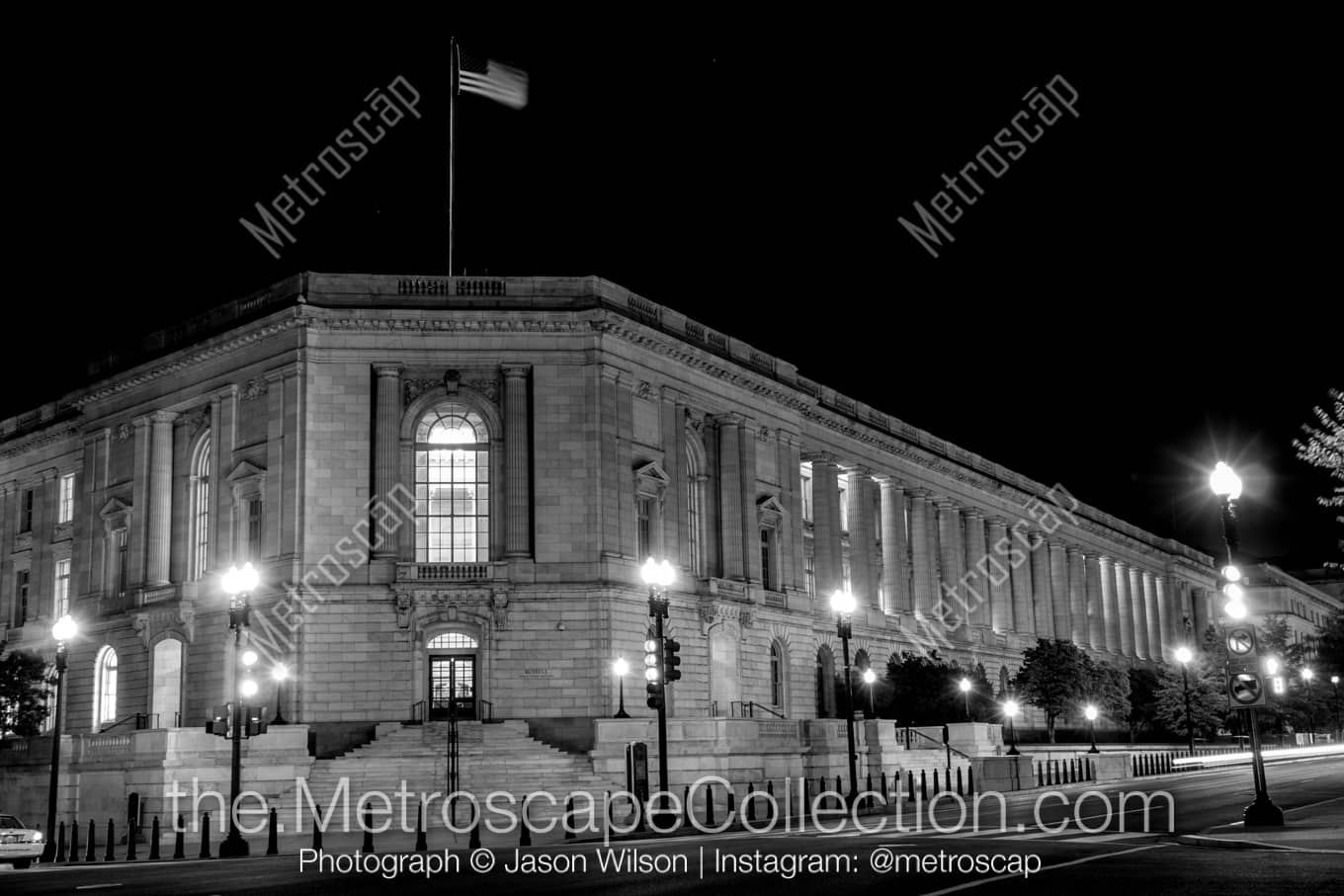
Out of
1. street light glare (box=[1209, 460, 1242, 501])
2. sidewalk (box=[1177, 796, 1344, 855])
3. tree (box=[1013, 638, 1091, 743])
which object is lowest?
sidewalk (box=[1177, 796, 1344, 855])

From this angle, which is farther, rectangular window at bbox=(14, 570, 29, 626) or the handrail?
rectangular window at bbox=(14, 570, 29, 626)

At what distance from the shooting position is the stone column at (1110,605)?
12606 cm

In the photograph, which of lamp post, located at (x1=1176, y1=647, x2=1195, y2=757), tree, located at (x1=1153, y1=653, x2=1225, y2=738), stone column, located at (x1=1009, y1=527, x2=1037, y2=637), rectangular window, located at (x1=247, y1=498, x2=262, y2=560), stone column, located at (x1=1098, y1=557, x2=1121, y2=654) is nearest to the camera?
rectangular window, located at (x1=247, y1=498, x2=262, y2=560)

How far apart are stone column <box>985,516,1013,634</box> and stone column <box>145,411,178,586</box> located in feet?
202

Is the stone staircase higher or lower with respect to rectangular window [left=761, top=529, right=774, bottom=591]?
lower

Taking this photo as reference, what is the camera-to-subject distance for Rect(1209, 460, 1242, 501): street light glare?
98.6 feet

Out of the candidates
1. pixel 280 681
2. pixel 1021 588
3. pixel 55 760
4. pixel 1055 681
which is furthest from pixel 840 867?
pixel 1021 588

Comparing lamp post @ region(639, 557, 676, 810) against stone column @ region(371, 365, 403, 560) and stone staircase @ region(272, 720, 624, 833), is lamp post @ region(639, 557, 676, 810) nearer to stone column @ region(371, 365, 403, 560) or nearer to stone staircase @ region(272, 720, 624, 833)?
stone staircase @ region(272, 720, 624, 833)

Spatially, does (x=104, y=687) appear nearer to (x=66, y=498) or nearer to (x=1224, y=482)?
(x=66, y=498)

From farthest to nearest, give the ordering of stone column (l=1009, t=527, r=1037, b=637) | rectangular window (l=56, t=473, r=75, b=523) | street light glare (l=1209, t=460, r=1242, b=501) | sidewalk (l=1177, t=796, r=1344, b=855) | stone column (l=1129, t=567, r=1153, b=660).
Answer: stone column (l=1129, t=567, r=1153, b=660)
stone column (l=1009, t=527, r=1037, b=637)
rectangular window (l=56, t=473, r=75, b=523)
street light glare (l=1209, t=460, r=1242, b=501)
sidewalk (l=1177, t=796, r=1344, b=855)

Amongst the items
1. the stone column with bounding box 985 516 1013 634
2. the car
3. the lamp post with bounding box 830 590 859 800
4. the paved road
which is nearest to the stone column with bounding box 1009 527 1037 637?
the stone column with bounding box 985 516 1013 634

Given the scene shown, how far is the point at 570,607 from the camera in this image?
5606 centimetres

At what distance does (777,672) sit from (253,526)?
25.7m

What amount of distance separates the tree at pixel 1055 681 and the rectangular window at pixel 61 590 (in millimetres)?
55071
